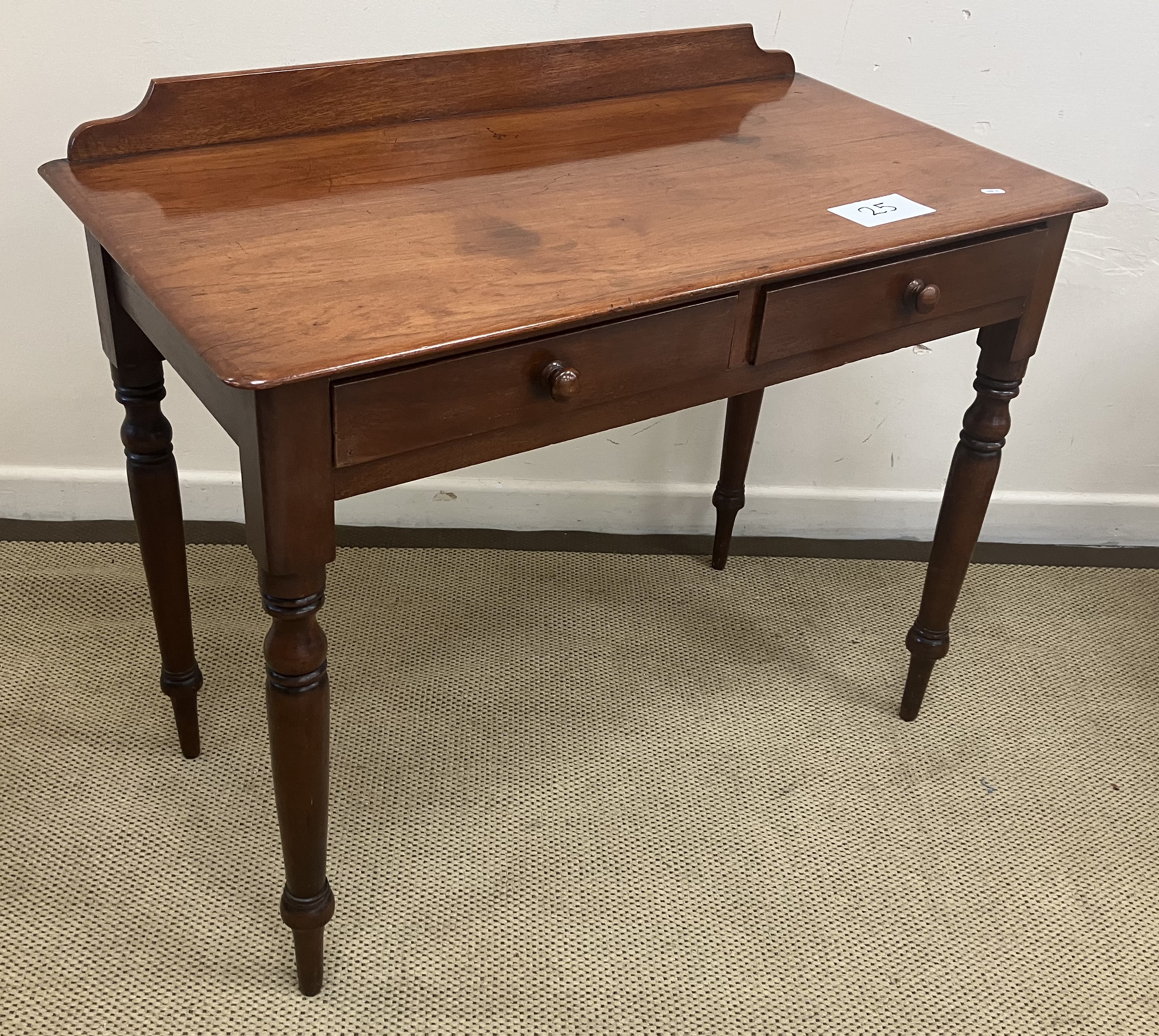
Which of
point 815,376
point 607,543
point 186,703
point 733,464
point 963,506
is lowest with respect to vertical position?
point 607,543

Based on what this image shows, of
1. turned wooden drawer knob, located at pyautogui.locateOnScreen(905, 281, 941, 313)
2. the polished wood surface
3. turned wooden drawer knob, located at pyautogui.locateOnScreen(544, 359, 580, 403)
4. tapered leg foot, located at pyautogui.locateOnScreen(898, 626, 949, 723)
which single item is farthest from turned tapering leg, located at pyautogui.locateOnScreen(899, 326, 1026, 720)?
turned wooden drawer knob, located at pyautogui.locateOnScreen(544, 359, 580, 403)

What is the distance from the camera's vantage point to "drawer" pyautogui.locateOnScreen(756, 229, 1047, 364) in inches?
57.0

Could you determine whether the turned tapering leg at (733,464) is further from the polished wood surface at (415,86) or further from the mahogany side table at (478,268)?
the polished wood surface at (415,86)

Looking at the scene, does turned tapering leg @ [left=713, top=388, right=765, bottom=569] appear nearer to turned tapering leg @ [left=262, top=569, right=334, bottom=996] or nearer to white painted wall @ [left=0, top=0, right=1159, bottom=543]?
white painted wall @ [left=0, top=0, right=1159, bottom=543]

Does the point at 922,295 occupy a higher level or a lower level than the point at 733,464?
higher

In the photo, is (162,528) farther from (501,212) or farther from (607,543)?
(607,543)

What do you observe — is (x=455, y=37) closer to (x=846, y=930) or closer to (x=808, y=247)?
(x=808, y=247)

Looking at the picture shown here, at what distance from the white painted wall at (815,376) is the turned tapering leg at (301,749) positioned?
3.57 feet

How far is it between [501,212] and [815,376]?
1.15 meters

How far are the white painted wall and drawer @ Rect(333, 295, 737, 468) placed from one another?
3.05 ft

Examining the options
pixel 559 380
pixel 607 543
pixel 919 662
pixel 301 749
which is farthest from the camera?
pixel 607 543

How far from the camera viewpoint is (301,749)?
54.6 inches

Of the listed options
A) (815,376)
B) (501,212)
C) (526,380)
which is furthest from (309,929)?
(815,376)

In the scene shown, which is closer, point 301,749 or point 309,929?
point 301,749
